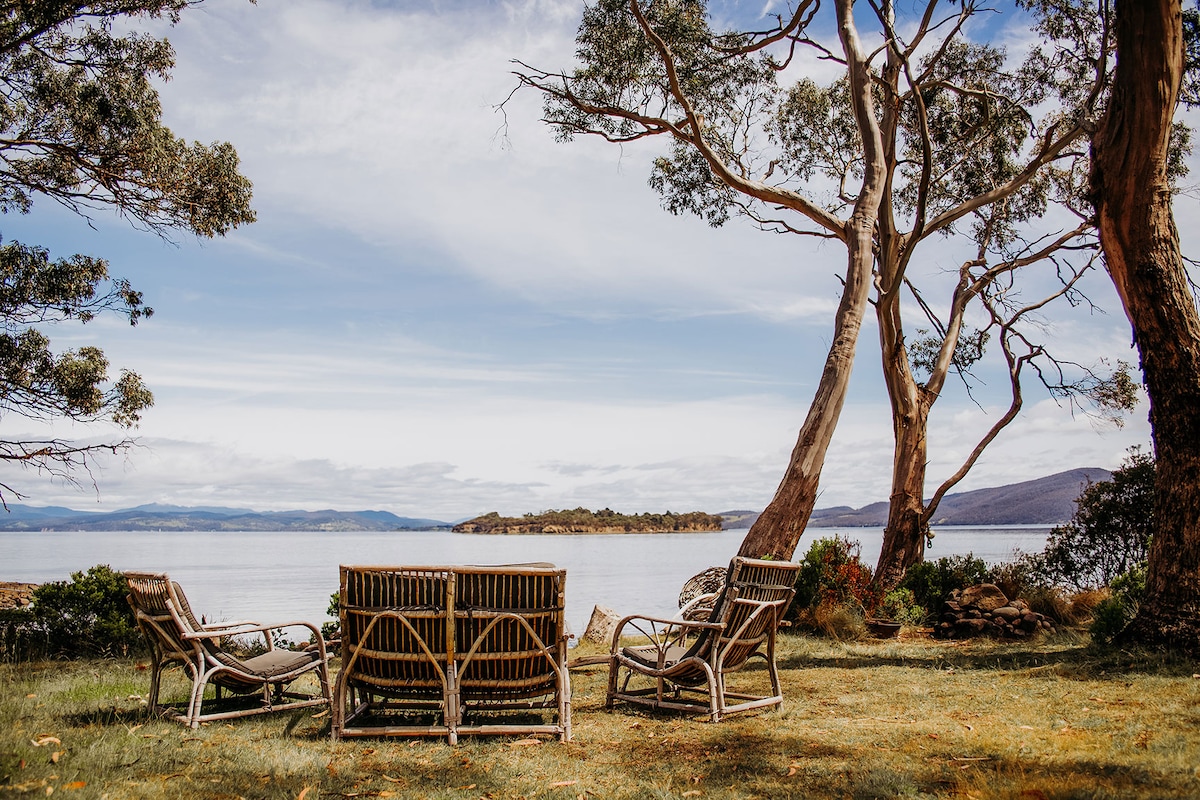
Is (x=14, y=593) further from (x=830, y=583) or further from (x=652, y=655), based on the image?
(x=830, y=583)

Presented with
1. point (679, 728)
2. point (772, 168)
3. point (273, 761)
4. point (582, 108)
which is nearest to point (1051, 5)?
point (772, 168)

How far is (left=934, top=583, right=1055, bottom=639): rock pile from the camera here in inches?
351

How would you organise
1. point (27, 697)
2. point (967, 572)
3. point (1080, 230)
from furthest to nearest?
point (1080, 230), point (967, 572), point (27, 697)

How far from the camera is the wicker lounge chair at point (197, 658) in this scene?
4968 mm

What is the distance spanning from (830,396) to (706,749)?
5.70 metres

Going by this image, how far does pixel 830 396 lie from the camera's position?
31.0 ft

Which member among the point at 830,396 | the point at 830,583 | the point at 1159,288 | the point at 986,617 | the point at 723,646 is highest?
the point at 1159,288

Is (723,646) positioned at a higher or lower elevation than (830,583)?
higher

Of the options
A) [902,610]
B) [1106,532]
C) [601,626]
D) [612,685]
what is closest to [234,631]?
[612,685]

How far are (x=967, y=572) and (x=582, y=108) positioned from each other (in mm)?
8360

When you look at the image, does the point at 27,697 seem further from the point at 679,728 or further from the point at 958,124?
the point at 958,124

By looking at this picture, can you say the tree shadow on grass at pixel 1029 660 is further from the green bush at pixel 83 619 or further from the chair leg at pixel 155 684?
the green bush at pixel 83 619

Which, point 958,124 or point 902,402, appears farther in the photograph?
point 958,124

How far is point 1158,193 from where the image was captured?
273 inches
